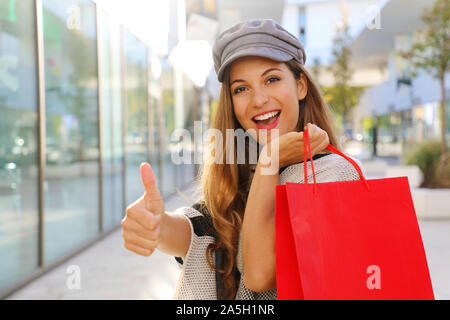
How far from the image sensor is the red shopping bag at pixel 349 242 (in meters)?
0.85

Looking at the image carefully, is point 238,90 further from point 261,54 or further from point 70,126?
point 70,126

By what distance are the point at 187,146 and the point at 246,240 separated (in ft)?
36.6

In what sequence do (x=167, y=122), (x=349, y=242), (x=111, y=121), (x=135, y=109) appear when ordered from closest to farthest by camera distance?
(x=349, y=242)
(x=111, y=121)
(x=135, y=109)
(x=167, y=122)

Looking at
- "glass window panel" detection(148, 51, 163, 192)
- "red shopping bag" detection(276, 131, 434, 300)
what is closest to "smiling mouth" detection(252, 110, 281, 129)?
"red shopping bag" detection(276, 131, 434, 300)

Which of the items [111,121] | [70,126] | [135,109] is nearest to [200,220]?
[70,126]

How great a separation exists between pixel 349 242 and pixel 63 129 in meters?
4.34

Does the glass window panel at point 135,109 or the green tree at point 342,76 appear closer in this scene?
the glass window panel at point 135,109

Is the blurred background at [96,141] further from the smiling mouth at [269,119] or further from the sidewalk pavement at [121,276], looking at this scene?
the smiling mouth at [269,119]

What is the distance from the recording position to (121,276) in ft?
13.4

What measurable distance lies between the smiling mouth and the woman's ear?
0.14 meters

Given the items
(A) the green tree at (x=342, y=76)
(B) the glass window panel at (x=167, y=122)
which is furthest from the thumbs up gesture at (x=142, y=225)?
(A) the green tree at (x=342, y=76)

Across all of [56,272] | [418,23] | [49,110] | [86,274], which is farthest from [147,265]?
[418,23]

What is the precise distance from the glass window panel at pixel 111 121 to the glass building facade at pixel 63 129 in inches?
0.6

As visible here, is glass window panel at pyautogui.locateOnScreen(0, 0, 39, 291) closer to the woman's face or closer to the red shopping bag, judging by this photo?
the woman's face
